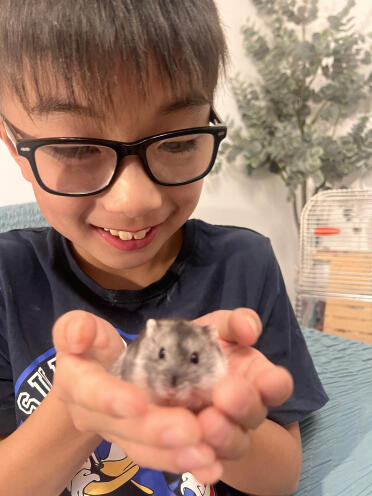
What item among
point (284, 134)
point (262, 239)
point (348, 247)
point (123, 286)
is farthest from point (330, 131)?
point (123, 286)

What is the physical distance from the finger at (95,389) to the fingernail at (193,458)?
5 centimetres

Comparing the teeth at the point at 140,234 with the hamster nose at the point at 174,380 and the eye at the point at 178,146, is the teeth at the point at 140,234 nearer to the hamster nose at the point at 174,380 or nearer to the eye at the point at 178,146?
the eye at the point at 178,146

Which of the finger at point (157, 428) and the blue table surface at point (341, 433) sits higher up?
the finger at point (157, 428)

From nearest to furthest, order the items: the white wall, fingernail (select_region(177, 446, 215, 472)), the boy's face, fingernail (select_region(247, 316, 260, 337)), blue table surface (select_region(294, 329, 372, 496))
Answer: fingernail (select_region(177, 446, 215, 472)), fingernail (select_region(247, 316, 260, 337)), the boy's face, blue table surface (select_region(294, 329, 372, 496)), the white wall

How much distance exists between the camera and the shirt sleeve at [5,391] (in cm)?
83

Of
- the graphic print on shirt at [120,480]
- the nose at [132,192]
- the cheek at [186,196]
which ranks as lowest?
the graphic print on shirt at [120,480]

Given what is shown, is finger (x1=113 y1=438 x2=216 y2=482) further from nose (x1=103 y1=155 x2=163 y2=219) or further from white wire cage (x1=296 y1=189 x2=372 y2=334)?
white wire cage (x1=296 y1=189 x2=372 y2=334)

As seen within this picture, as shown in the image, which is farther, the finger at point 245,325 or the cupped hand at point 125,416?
the finger at point 245,325

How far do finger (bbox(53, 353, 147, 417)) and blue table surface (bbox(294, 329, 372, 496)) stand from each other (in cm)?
64

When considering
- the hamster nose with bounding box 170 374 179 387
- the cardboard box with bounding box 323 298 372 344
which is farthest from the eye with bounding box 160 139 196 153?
the cardboard box with bounding box 323 298 372 344

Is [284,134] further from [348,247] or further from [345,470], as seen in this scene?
[345,470]

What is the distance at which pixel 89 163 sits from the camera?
667mm

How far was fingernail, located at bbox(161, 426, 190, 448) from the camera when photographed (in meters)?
0.34

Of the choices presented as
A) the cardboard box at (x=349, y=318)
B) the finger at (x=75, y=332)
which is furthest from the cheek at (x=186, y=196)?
the cardboard box at (x=349, y=318)
